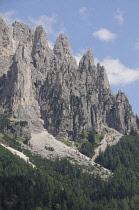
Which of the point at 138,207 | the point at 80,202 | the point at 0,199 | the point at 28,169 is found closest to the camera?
the point at 0,199

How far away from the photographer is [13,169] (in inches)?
7190

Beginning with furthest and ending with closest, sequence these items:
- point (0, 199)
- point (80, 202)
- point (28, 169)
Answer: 1. point (28, 169)
2. point (80, 202)
3. point (0, 199)

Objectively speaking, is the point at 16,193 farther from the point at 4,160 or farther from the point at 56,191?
the point at 4,160

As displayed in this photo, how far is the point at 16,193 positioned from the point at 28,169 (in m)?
28.1

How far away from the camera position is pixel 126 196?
7854 inches

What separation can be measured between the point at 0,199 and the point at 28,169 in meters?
37.6

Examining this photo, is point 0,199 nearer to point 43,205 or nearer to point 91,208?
point 43,205

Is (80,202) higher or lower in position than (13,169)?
lower

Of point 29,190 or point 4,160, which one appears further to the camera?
point 4,160

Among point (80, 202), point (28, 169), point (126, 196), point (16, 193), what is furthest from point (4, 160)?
point (126, 196)

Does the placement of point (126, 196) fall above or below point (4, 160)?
below

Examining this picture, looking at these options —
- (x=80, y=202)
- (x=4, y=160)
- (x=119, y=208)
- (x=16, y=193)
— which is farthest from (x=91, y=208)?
(x=4, y=160)

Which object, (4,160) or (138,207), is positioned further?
(4,160)

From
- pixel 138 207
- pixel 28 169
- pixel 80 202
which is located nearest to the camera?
pixel 80 202
